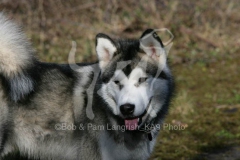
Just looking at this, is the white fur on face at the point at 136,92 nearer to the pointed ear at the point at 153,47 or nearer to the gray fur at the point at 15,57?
the pointed ear at the point at 153,47

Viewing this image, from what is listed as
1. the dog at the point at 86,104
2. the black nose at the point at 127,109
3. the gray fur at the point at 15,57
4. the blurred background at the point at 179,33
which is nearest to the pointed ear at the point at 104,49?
the dog at the point at 86,104

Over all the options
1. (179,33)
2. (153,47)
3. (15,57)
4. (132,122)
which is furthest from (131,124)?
(179,33)

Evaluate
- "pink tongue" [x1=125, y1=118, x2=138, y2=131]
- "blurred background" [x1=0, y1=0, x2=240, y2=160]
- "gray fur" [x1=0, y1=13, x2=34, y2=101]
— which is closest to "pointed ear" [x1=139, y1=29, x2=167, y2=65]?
"pink tongue" [x1=125, y1=118, x2=138, y2=131]

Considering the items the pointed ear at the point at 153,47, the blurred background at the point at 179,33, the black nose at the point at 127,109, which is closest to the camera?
the black nose at the point at 127,109

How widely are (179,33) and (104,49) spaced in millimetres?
5355

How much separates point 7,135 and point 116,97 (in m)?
0.96

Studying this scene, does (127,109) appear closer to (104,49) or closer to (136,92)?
(136,92)

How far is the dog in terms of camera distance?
3854mm

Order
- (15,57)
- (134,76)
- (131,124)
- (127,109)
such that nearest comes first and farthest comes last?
(127,109)
(134,76)
(131,124)
(15,57)

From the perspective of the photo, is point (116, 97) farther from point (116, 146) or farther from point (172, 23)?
point (172, 23)

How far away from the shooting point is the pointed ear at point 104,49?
3897 millimetres

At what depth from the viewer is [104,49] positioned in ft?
13.0

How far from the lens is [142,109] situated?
12.2 ft

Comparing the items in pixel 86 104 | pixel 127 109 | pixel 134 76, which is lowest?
pixel 86 104
